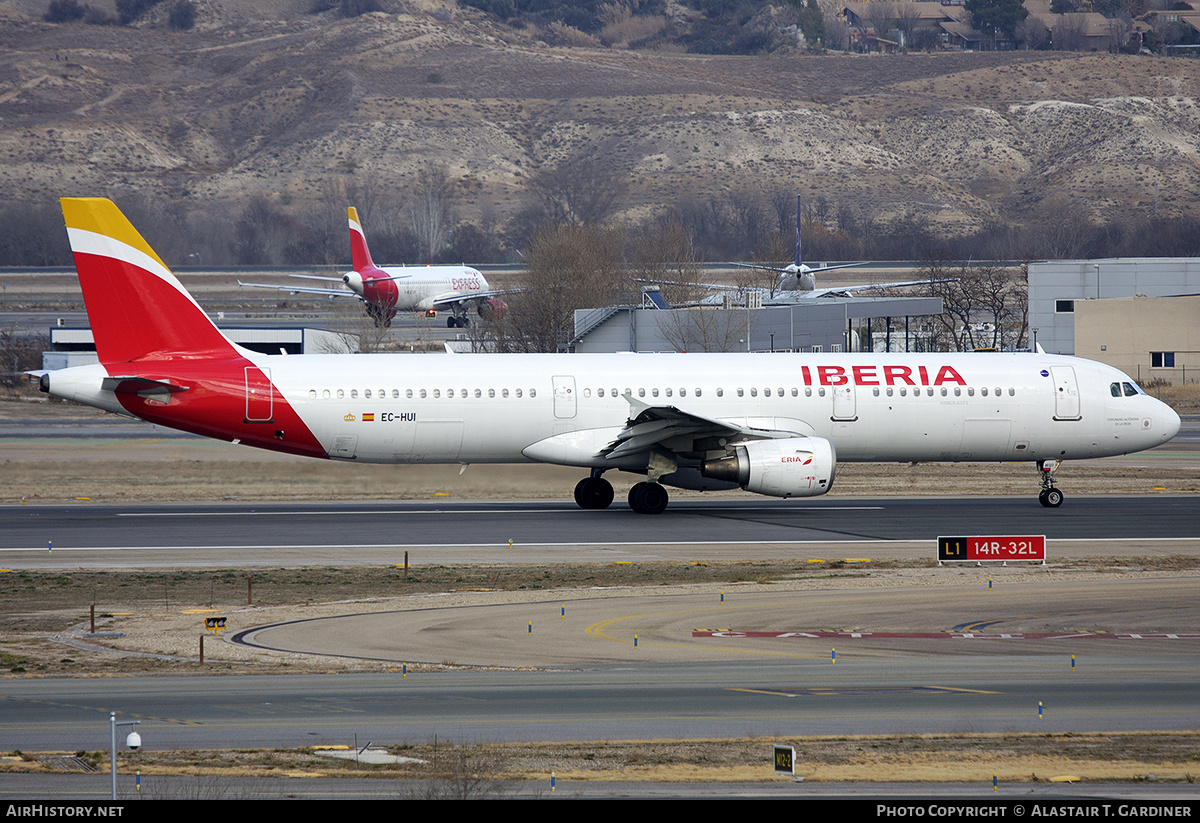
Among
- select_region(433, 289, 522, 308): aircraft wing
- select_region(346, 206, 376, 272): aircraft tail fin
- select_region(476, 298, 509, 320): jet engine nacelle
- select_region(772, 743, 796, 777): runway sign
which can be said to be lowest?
select_region(772, 743, 796, 777): runway sign

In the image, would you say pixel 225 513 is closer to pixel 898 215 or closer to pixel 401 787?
pixel 401 787

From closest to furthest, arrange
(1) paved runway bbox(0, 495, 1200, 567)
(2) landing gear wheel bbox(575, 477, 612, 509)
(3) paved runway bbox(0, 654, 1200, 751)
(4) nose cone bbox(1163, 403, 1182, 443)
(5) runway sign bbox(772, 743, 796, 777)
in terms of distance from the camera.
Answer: (5) runway sign bbox(772, 743, 796, 777), (3) paved runway bbox(0, 654, 1200, 751), (1) paved runway bbox(0, 495, 1200, 567), (2) landing gear wheel bbox(575, 477, 612, 509), (4) nose cone bbox(1163, 403, 1182, 443)

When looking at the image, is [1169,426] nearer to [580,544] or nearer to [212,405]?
[580,544]

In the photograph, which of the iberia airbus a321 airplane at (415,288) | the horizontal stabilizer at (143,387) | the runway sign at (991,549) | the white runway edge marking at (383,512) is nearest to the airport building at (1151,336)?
the iberia airbus a321 airplane at (415,288)

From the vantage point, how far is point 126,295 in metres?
30.9

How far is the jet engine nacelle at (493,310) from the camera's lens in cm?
8244

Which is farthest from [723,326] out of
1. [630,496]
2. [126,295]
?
[126,295]

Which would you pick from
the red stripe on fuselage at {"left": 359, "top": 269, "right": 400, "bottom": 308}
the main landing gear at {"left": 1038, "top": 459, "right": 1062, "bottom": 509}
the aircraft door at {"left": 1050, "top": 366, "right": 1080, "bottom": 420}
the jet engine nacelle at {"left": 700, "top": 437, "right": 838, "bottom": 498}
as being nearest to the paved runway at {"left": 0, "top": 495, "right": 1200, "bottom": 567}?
the main landing gear at {"left": 1038, "top": 459, "right": 1062, "bottom": 509}

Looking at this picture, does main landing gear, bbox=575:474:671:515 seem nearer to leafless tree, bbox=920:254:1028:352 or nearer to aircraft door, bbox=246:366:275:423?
aircraft door, bbox=246:366:275:423

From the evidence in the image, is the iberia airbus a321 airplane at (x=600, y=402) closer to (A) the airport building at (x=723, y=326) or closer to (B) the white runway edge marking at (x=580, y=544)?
(B) the white runway edge marking at (x=580, y=544)

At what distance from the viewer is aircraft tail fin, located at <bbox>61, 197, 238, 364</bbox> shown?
30641mm

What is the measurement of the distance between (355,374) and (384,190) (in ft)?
532

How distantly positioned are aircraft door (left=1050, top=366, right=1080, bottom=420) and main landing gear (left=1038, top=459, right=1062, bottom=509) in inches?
55.4

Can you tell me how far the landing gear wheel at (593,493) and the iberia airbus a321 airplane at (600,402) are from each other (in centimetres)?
4
